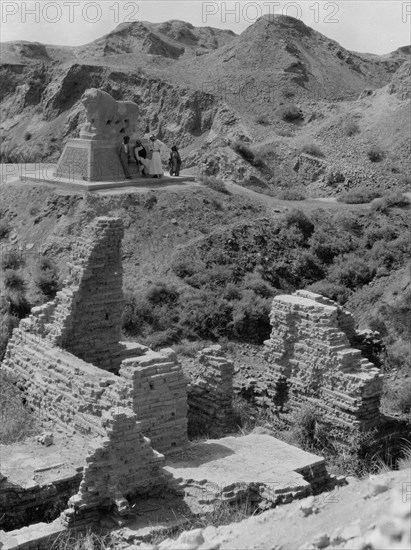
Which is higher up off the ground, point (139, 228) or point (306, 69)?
point (306, 69)

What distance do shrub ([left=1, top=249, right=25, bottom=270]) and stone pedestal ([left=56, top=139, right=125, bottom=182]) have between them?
390 cm

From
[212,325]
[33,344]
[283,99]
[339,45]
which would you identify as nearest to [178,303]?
[212,325]

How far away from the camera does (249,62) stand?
49.4 m

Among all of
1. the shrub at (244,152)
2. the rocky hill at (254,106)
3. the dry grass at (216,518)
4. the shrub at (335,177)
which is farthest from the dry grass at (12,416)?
the shrub at (244,152)

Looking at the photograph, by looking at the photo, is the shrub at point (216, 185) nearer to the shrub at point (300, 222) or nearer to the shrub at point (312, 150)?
the shrub at point (300, 222)

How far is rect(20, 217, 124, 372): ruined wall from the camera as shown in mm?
12461

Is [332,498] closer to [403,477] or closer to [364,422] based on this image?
[403,477]

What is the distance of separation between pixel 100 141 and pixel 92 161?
758 millimetres

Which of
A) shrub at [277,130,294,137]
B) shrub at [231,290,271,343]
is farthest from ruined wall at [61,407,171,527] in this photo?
shrub at [277,130,294,137]

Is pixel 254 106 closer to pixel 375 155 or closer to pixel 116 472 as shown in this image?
pixel 375 155

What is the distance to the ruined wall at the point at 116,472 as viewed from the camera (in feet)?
29.3

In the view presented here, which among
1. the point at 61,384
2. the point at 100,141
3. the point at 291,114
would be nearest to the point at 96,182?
the point at 100,141

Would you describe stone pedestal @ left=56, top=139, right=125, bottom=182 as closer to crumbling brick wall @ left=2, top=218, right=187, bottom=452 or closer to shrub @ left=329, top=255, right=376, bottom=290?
shrub @ left=329, top=255, right=376, bottom=290

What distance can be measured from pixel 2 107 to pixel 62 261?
3209 cm
